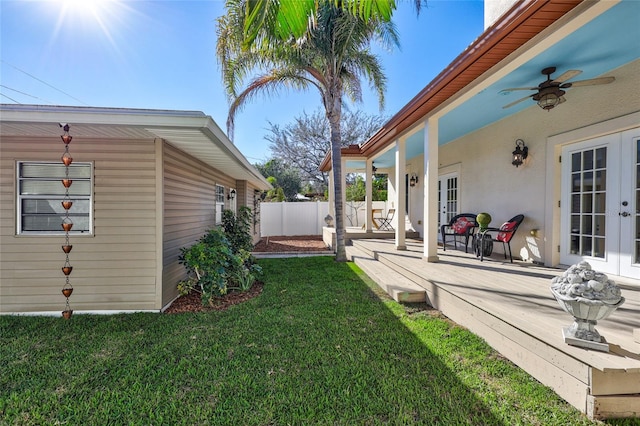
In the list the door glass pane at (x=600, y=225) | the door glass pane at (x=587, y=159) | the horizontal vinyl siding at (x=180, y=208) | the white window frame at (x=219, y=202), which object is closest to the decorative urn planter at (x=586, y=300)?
the door glass pane at (x=600, y=225)

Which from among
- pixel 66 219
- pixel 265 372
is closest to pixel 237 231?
pixel 66 219

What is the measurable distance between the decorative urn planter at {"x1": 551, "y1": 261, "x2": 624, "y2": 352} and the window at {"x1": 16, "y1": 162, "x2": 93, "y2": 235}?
17.3 ft

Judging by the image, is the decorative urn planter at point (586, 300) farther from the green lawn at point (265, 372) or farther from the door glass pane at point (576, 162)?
the door glass pane at point (576, 162)

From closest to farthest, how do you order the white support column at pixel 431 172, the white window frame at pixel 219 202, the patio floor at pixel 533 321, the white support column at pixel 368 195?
the patio floor at pixel 533 321
the white support column at pixel 431 172
the white window frame at pixel 219 202
the white support column at pixel 368 195

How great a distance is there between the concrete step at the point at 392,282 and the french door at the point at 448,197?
2.72 m

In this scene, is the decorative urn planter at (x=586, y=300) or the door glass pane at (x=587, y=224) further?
the door glass pane at (x=587, y=224)

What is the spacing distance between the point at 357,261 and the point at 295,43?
4848mm

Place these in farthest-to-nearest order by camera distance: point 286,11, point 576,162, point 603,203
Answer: point 576,162 < point 603,203 < point 286,11

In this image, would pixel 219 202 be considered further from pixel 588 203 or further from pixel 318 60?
pixel 588 203

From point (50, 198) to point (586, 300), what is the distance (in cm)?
589

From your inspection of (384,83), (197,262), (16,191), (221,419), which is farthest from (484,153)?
(16,191)

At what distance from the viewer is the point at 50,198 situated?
3943mm

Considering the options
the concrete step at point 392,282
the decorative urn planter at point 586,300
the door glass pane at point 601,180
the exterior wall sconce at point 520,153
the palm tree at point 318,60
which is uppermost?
the palm tree at point 318,60

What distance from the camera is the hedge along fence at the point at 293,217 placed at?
13141 millimetres
